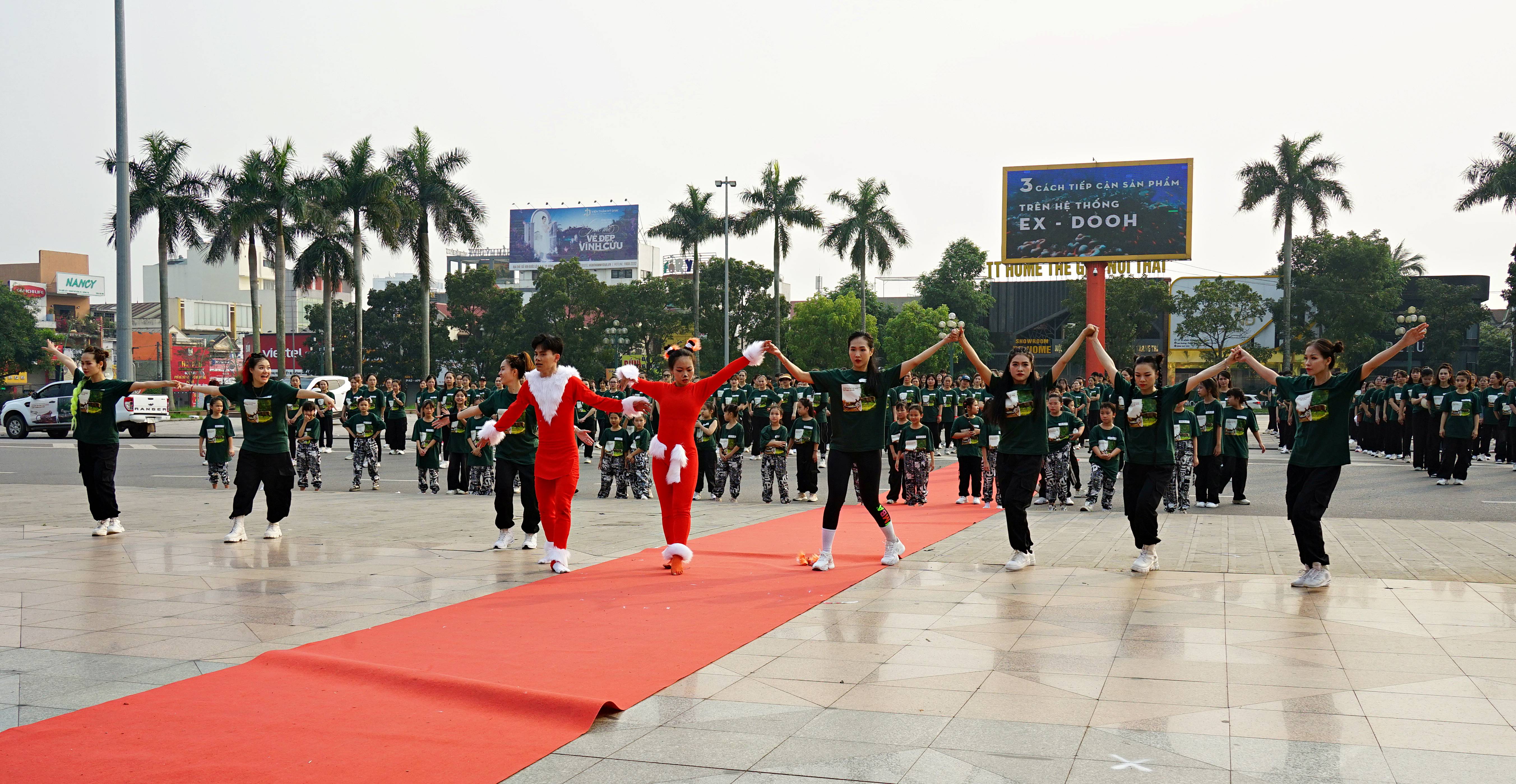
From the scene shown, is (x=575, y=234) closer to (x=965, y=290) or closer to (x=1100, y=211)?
(x=965, y=290)

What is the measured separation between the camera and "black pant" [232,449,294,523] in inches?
385

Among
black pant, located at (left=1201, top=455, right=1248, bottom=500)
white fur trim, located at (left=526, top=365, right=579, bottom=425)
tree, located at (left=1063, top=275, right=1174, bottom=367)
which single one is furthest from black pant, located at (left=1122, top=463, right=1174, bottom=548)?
tree, located at (left=1063, top=275, right=1174, bottom=367)

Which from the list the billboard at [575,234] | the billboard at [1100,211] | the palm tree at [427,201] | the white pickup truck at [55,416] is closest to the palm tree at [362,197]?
the palm tree at [427,201]

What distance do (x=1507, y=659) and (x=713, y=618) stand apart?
4.17 meters

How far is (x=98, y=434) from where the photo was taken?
1027cm

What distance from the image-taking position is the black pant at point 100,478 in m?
10.2

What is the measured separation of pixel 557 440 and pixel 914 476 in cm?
Answer: 628

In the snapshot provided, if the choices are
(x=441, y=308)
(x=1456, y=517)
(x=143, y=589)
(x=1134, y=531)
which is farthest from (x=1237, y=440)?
(x=441, y=308)

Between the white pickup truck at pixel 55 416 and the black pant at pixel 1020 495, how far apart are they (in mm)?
28496

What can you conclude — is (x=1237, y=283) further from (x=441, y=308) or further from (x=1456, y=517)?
(x=441, y=308)

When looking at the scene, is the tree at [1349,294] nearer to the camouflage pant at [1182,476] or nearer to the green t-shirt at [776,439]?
the camouflage pant at [1182,476]

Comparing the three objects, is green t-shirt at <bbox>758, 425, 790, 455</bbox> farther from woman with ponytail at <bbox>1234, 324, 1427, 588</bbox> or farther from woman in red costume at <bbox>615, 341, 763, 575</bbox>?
woman with ponytail at <bbox>1234, 324, 1427, 588</bbox>

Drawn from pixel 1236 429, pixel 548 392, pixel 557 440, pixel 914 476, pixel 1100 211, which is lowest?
pixel 914 476

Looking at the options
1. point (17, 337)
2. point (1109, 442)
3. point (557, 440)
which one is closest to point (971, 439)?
point (1109, 442)
